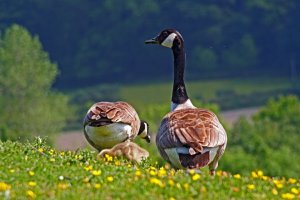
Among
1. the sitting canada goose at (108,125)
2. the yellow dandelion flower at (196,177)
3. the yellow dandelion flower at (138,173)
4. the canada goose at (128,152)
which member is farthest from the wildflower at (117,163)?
the yellow dandelion flower at (196,177)

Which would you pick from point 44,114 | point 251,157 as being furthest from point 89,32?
point 251,157

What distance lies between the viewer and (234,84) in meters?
111

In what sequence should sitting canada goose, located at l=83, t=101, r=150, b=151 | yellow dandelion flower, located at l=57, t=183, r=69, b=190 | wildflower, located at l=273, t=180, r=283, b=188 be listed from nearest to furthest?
yellow dandelion flower, located at l=57, t=183, r=69, b=190, wildflower, located at l=273, t=180, r=283, b=188, sitting canada goose, located at l=83, t=101, r=150, b=151

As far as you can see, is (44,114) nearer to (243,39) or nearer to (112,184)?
(243,39)

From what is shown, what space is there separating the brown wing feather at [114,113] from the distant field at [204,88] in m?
80.4

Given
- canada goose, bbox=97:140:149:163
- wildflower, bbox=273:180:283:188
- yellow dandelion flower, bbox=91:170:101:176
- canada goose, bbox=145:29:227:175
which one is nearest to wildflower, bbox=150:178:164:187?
yellow dandelion flower, bbox=91:170:101:176

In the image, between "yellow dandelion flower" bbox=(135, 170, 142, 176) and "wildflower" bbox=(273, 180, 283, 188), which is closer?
"yellow dandelion flower" bbox=(135, 170, 142, 176)

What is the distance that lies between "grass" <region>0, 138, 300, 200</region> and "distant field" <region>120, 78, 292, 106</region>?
282 ft

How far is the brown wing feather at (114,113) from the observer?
58.6 ft

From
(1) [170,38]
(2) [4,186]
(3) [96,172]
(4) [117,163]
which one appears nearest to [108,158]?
(4) [117,163]

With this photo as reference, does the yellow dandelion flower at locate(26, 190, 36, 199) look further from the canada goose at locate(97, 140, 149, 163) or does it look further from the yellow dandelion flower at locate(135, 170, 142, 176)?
the canada goose at locate(97, 140, 149, 163)

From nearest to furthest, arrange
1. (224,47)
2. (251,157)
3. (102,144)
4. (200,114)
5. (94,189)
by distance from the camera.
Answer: (94,189) < (200,114) < (102,144) < (251,157) < (224,47)

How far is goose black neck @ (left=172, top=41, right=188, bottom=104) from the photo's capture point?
18062 mm

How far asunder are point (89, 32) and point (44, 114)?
61.3 metres
